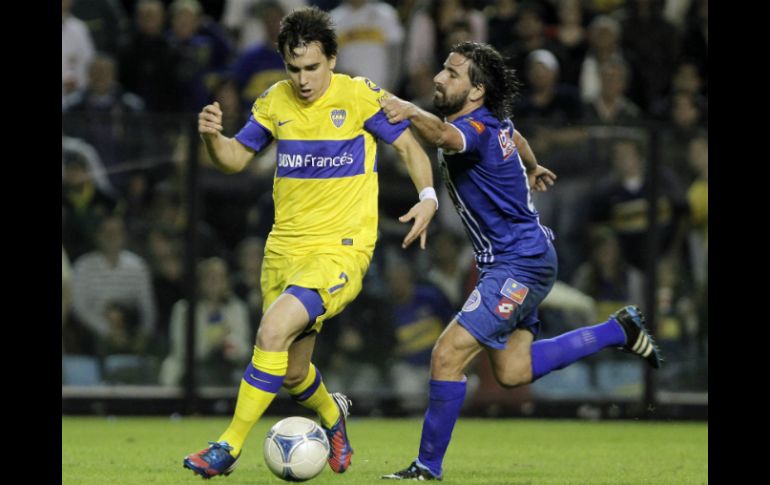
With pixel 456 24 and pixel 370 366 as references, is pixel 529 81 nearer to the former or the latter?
pixel 456 24

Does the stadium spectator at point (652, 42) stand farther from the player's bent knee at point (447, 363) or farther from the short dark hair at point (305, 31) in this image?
the player's bent knee at point (447, 363)

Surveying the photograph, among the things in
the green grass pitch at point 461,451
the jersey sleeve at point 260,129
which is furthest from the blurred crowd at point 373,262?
the jersey sleeve at point 260,129

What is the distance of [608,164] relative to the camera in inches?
484

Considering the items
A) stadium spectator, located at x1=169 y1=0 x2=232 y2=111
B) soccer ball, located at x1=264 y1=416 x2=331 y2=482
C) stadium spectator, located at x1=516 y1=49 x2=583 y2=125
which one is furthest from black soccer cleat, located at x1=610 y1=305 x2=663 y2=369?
stadium spectator, located at x1=169 y1=0 x2=232 y2=111

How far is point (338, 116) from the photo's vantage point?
7.88 metres

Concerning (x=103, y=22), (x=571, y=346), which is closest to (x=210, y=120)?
(x=571, y=346)

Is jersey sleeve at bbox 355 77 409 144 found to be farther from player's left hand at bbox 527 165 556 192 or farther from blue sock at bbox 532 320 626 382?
blue sock at bbox 532 320 626 382

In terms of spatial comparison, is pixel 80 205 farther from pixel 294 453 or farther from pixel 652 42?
pixel 652 42

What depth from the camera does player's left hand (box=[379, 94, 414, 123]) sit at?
7.61m

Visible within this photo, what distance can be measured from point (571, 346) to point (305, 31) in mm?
2530

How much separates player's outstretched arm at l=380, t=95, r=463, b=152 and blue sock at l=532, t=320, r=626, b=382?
1495 mm

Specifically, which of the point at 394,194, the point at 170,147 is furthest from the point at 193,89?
the point at 394,194

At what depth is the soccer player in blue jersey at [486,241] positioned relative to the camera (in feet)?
25.1

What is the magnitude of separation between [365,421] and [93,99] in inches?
169
